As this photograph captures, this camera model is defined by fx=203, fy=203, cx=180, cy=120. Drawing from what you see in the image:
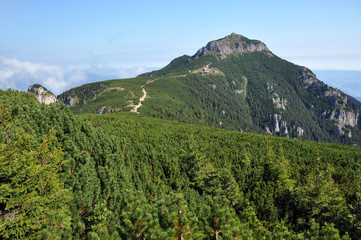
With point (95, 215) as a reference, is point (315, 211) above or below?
below

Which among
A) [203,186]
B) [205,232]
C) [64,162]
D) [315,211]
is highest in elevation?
[64,162]

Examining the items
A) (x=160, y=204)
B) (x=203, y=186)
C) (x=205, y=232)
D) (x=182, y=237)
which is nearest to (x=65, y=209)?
(x=160, y=204)

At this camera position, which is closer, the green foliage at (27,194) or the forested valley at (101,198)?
the green foliage at (27,194)

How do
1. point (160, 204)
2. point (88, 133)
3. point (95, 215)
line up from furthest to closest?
point (88, 133)
point (95, 215)
point (160, 204)

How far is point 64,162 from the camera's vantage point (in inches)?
508

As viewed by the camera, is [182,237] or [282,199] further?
[282,199]

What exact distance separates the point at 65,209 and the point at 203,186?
2091cm

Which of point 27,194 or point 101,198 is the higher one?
point 27,194

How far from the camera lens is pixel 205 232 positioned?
11641 mm

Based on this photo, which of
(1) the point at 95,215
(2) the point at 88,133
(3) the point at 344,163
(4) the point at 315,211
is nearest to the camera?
(1) the point at 95,215

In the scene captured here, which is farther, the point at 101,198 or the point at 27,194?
the point at 101,198

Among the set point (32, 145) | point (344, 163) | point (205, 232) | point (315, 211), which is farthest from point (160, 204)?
point (344, 163)

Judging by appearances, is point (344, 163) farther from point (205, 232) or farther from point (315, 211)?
point (205, 232)

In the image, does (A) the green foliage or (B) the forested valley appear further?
(B) the forested valley
